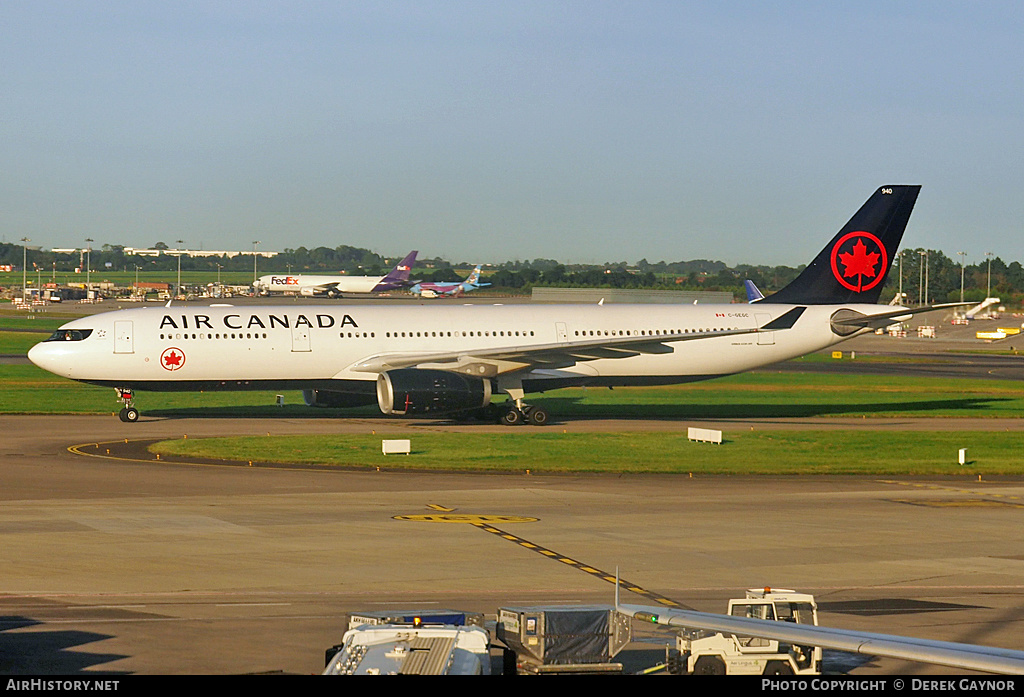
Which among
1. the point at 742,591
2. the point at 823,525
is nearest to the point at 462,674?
the point at 742,591

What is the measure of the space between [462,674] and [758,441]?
34.4 m

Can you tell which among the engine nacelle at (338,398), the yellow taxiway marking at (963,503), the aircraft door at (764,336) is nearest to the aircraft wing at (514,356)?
the engine nacelle at (338,398)

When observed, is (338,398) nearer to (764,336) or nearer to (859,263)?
(764,336)

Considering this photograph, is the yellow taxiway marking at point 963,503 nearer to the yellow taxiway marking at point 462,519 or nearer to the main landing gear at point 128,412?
the yellow taxiway marking at point 462,519

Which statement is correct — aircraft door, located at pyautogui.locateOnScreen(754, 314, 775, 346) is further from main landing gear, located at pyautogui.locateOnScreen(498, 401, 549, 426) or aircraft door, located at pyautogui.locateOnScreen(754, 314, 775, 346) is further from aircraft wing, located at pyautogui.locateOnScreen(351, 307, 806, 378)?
main landing gear, located at pyautogui.locateOnScreen(498, 401, 549, 426)

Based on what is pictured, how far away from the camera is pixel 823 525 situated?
28.5m

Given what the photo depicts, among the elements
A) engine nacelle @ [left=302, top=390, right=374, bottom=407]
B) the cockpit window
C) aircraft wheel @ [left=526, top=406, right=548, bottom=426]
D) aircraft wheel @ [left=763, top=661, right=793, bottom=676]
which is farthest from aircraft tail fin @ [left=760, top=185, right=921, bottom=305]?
aircraft wheel @ [left=763, top=661, right=793, bottom=676]

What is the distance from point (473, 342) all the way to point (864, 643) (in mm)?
41470

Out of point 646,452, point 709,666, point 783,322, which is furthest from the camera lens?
point 783,322

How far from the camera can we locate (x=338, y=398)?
51594mm

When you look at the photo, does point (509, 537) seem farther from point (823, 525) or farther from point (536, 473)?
point (536, 473)

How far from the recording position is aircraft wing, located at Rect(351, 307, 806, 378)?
4906 centimetres

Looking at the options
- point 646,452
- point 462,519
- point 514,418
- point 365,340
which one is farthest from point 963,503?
point 365,340

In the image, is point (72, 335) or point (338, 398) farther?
point (338, 398)
